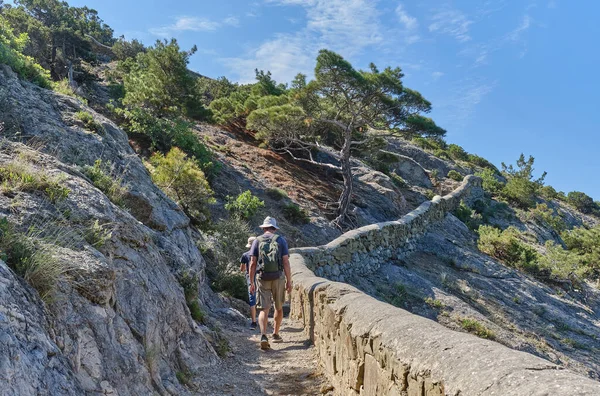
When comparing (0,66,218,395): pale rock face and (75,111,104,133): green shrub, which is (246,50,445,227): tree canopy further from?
(0,66,218,395): pale rock face

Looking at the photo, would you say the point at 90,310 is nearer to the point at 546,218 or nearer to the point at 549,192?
the point at 546,218

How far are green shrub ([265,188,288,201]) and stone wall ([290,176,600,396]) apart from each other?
384 inches

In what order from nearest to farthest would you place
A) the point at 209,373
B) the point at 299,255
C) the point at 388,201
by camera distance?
the point at 209,373
the point at 299,255
the point at 388,201

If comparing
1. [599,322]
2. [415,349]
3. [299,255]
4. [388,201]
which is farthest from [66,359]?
[388,201]

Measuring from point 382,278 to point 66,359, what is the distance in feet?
36.5

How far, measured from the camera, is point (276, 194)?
16938 mm

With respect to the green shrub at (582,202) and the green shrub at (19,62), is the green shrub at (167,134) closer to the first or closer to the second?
the green shrub at (19,62)

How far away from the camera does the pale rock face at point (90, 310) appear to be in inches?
89.8

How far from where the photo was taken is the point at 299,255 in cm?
937

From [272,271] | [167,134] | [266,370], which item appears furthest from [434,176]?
[266,370]

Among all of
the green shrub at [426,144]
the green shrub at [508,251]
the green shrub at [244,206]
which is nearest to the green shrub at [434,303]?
the green shrub at [244,206]

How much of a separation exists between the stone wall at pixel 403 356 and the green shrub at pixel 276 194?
9.75 meters

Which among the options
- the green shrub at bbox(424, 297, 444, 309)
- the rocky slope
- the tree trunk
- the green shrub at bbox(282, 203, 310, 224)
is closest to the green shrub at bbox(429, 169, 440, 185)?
the rocky slope

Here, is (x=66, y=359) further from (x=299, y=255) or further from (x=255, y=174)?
(x=255, y=174)
